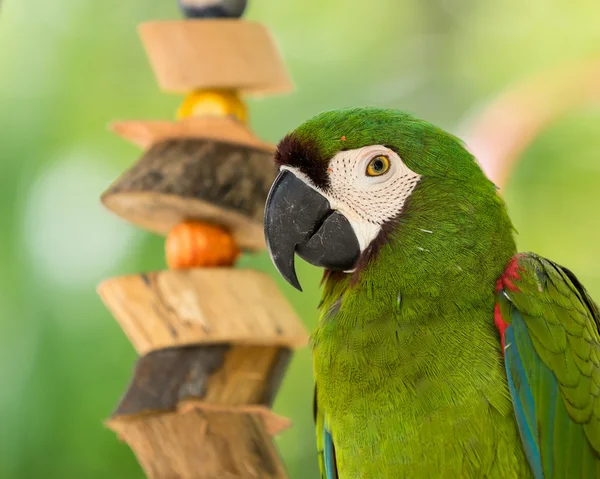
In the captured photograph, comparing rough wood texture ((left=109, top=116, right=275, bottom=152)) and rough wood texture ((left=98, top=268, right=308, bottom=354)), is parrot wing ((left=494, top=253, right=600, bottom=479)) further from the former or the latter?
rough wood texture ((left=109, top=116, right=275, bottom=152))

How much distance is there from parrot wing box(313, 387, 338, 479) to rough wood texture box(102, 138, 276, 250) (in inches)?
15.4

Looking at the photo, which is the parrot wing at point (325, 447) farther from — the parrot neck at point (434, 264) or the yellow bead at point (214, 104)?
the yellow bead at point (214, 104)

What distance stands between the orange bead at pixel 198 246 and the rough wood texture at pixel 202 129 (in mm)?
181

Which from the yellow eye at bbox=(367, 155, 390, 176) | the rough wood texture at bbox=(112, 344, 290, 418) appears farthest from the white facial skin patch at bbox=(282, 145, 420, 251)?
the rough wood texture at bbox=(112, 344, 290, 418)

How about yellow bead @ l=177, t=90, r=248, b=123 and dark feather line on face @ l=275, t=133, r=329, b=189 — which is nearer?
dark feather line on face @ l=275, t=133, r=329, b=189

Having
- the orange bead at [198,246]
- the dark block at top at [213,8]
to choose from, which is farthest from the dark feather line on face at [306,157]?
the dark block at top at [213,8]

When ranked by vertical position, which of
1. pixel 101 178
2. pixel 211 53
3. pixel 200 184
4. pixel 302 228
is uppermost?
pixel 211 53

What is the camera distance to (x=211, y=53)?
1538mm

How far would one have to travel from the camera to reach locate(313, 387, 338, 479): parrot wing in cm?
133

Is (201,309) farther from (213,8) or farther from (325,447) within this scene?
(213,8)

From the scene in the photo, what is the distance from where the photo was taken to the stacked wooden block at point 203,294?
142 cm

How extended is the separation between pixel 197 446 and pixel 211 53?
78cm

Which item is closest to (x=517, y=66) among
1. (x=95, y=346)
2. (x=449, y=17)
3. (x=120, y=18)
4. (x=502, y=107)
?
(x=449, y=17)

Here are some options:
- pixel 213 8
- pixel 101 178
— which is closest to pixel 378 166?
pixel 213 8
